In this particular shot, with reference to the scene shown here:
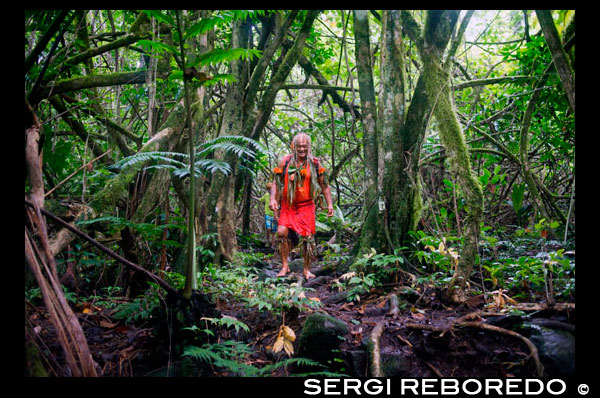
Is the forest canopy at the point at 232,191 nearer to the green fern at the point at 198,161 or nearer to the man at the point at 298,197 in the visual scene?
the green fern at the point at 198,161

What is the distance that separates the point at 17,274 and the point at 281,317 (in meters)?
2.03

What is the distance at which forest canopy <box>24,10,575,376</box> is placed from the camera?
8.37 feet

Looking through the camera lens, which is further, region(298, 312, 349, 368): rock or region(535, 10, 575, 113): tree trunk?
region(298, 312, 349, 368): rock

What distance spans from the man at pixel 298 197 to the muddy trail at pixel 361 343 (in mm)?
1960

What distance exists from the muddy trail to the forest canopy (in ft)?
0.13

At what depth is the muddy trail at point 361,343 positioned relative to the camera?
2.45m

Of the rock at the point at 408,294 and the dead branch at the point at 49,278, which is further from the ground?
the dead branch at the point at 49,278

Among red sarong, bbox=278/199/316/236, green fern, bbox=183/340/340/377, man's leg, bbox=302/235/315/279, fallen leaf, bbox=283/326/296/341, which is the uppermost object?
red sarong, bbox=278/199/316/236

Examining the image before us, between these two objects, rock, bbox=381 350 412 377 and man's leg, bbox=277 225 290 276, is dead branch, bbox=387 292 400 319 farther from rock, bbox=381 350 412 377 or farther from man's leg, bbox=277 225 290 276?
man's leg, bbox=277 225 290 276

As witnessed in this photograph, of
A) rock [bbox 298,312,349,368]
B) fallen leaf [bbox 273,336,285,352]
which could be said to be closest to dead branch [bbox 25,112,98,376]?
fallen leaf [bbox 273,336,285,352]

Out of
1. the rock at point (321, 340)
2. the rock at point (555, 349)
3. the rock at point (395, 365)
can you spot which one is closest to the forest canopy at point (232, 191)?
the rock at point (321, 340)

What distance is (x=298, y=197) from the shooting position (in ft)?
17.5

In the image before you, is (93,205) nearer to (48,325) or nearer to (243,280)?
(48,325)

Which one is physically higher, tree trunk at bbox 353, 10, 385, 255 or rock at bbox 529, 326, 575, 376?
tree trunk at bbox 353, 10, 385, 255
